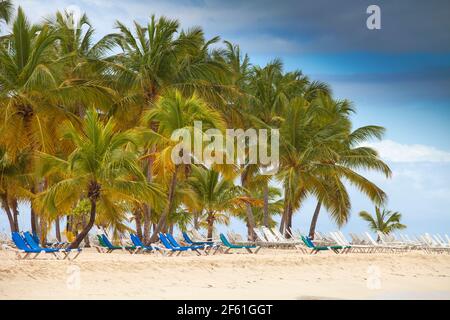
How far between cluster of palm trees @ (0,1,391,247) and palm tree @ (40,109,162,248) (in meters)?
0.03

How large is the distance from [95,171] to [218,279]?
5134 mm

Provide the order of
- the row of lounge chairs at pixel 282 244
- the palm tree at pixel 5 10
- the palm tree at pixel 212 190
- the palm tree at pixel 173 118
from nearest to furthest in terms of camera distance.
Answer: the row of lounge chairs at pixel 282 244
the palm tree at pixel 173 118
the palm tree at pixel 5 10
the palm tree at pixel 212 190

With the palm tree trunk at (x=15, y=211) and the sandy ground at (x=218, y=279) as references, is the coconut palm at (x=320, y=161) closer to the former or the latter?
the sandy ground at (x=218, y=279)

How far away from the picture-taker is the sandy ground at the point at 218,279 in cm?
1290

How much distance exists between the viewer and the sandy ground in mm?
12898

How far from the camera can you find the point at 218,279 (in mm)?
15508

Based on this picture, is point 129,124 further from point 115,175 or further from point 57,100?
point 115,175

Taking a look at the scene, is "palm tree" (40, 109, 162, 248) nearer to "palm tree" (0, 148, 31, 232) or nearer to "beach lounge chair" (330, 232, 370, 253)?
"beach lounge chair" (330, 232, 370, 253)

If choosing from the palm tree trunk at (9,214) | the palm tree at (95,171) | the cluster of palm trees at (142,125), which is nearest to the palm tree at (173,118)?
the cluster of palm trees at (142,125)

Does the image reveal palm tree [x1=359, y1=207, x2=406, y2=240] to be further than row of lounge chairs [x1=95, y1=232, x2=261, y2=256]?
Yes

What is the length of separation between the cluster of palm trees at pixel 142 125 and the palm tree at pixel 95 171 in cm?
3

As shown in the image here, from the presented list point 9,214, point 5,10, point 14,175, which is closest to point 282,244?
point 14,175

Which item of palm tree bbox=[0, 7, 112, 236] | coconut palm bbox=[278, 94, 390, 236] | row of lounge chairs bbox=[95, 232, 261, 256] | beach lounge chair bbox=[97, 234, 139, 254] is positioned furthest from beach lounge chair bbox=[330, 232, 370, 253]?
palm tree bbox=[0, 7, 112, 236]
